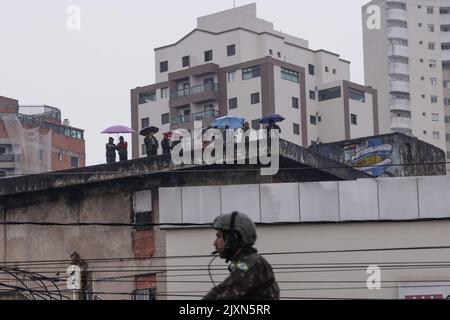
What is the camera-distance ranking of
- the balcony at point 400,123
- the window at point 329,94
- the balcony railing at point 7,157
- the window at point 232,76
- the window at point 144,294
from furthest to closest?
the balcony at point 400,123
the window at point 329,94
the balcony railing at point 7,157
the window at point 232,76
the window at point 144,294

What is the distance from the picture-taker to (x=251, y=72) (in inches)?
3875

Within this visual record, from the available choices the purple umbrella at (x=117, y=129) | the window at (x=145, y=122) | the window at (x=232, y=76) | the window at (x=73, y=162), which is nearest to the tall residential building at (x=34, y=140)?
the window at (x=73, y=162)

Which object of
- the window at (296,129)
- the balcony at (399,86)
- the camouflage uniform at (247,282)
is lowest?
the camouflage uniform at (247,282)

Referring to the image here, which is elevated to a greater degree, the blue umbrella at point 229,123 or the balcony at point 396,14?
the balcony at point 396,14

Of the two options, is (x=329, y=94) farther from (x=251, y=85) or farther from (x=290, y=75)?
(x=251, y=85)

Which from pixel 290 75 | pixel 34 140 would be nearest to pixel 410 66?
pixel 290 75

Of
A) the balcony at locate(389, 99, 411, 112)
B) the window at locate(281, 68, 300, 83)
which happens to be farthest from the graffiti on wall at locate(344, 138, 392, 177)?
the balcony at locate(389, 99, 411, 112)

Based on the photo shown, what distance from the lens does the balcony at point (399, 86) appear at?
440ft

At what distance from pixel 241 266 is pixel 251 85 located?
297 feet

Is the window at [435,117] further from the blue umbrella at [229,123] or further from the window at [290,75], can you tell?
the blue umbrella at [229,123]

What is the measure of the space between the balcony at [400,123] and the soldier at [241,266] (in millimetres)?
125182

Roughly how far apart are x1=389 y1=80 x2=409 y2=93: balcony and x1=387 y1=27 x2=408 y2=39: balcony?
553 cm

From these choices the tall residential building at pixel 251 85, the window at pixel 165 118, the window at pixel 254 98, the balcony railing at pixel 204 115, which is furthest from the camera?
the window at pixel 165 118

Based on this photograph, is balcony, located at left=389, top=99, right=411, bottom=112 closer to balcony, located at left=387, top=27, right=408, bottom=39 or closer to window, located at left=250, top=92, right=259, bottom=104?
balcony, located at left=387, top=27, right=408, bottom=39
